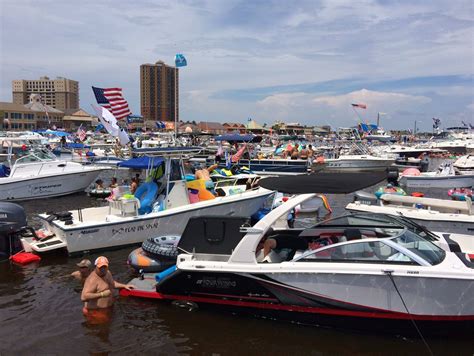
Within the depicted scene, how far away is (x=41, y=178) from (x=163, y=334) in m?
15.2

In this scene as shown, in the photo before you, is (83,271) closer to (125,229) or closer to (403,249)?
(125,229)

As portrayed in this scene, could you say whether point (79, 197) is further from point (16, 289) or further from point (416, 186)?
point (416, 186)

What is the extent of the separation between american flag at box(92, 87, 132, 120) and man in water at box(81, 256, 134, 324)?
10635 millimetres

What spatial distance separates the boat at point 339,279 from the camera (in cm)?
603

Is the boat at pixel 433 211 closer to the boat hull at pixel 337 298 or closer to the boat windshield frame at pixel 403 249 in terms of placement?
the boat windshield frame at pixel 403 249

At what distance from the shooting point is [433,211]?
475 inches

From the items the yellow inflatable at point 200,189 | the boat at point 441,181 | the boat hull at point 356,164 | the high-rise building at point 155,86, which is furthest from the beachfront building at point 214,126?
the yellow inflatable at point 200,189

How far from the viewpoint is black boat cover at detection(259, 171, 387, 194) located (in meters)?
7.25

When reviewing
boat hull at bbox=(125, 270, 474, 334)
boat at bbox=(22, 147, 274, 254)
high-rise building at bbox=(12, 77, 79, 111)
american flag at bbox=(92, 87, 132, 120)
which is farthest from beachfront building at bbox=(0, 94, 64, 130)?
boat hull at bbox=(125, 270, 474, 334)

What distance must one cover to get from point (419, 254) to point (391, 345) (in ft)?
4.80

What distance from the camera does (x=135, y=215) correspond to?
11.4 metres

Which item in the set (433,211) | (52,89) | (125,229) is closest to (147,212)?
(125,229)

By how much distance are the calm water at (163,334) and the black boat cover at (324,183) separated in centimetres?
232

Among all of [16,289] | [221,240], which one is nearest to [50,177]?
[16,289]
